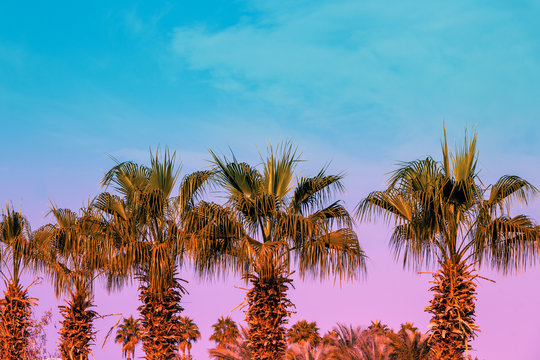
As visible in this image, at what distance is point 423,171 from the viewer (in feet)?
68.4

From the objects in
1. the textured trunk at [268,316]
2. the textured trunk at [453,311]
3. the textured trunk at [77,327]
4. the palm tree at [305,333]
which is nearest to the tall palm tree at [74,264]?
the textured trunk at [77,327]

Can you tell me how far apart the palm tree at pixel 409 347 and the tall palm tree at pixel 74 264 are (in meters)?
12.1

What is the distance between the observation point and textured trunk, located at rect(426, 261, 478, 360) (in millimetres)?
19562

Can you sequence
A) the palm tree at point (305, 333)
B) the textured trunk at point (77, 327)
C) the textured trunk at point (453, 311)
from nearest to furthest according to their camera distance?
the textured trunk at point (453, 311) → the textured trunk at point (77, 327) → the palm tree at point (305, 333)

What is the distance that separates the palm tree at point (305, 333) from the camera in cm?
5709

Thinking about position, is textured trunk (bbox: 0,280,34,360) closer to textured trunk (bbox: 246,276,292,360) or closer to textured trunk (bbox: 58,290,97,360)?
textured trunk (bbox: 58,290,97,360)

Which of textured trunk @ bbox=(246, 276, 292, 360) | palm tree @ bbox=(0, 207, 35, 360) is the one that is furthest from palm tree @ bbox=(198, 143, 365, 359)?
palm tree @ bbox=(0, 207, 35, 360)

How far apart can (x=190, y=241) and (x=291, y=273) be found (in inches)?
125

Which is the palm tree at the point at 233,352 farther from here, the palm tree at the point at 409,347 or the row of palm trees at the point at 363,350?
the palm tree at the point at 409,347

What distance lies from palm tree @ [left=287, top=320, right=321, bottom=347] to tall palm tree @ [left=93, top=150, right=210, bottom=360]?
115 feet

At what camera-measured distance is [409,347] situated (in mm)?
28438

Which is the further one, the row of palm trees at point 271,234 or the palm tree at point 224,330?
the palm tree at point 224,330

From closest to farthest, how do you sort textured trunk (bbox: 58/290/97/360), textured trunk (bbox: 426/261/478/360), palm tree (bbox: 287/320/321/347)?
1. textured trunk (bbox: 426/261/478/360)
2. textured trunk (bbox: 58/290/97/360)
3. palm tree (bbox: 287/320/321/347)

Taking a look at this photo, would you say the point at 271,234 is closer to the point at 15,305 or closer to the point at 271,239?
the point at 271,239
